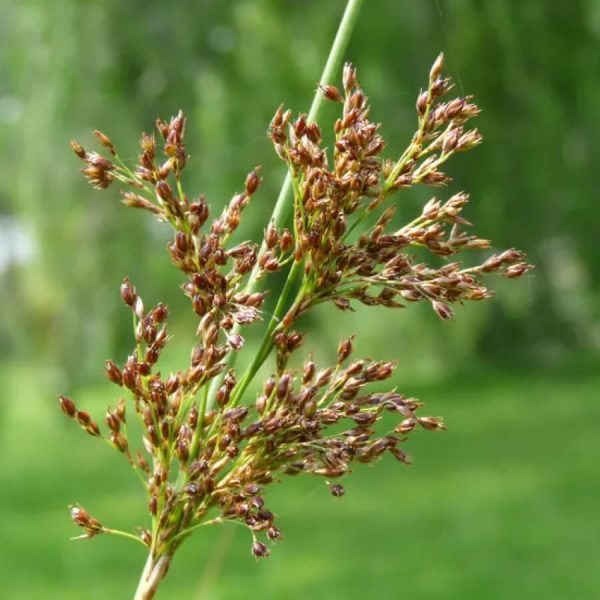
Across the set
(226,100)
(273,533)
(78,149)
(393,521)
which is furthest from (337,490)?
(393,521)

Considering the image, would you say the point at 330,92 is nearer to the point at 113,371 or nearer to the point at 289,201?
the point at 289,201

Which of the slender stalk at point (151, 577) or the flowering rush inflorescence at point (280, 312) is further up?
the flowering rush inflorescence at point (280, 312)

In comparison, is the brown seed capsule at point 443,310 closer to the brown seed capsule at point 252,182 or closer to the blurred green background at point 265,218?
the brown seed capsule at point 252,182

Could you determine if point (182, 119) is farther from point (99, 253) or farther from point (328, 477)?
point (99, 253)

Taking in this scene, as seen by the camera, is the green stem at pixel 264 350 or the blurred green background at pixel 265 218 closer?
the green stem at pixel 264 350

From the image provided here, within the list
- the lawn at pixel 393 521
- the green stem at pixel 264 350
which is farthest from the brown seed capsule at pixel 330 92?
the lawn at pixel 393 521

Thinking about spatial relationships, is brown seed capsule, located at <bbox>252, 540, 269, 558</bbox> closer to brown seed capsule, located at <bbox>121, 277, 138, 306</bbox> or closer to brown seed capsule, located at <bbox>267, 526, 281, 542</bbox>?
brown seed capsule, located at <bbox>267, 526, 281, 542</bbox>

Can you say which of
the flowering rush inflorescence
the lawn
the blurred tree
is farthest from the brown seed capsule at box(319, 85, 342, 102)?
the lawn
